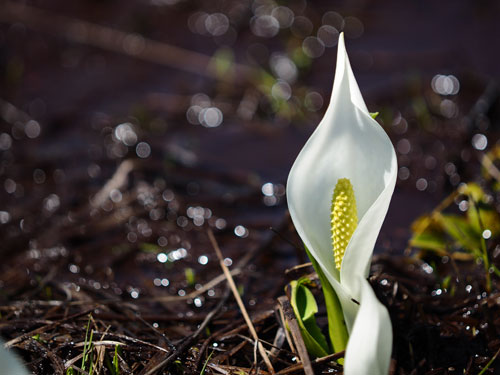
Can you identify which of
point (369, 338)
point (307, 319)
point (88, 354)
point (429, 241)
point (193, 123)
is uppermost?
point (369, 338)

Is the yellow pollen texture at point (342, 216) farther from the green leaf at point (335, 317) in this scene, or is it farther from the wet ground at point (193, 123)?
the wet ground at point (193, 123)

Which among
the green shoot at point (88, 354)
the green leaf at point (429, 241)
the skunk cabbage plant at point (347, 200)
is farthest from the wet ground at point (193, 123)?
the skunk cabbage plant at point (347, 200)

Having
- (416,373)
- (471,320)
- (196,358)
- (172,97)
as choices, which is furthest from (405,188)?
(172,97)

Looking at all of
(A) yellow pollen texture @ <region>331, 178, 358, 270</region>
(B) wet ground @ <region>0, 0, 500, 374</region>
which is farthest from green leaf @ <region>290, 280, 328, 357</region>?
(B) wet ground @ <region>0, 0, 500, 374</region>

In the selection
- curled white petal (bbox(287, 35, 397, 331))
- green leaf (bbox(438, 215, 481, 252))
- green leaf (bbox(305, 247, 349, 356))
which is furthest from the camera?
green leaf (bbox(438, 215, 481, 252))

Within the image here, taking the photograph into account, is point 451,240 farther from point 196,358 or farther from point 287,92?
point 287,92

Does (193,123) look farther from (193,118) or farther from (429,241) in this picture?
(429,241)

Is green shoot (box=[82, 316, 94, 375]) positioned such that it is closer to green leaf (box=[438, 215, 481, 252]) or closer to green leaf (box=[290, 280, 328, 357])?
green leaf (box=[290, 280, 328, 357])

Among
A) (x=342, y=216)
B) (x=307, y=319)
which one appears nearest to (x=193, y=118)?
(x=307, y=319)
